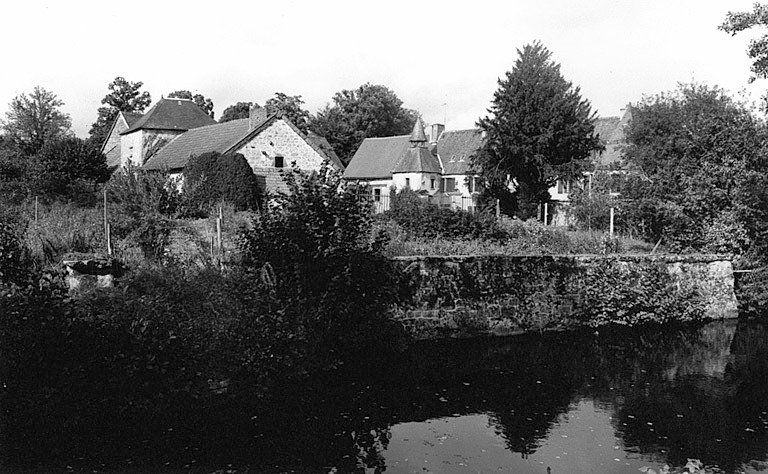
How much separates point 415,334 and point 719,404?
661 cm

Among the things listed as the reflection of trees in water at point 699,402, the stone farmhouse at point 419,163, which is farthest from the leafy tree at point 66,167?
the reflection of trees in water at point 699,402

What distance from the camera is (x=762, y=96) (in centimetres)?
2378

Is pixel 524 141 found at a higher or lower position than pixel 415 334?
higher

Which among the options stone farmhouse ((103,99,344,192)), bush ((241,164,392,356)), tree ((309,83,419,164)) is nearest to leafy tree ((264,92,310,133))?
tree ((309,83,419,164))

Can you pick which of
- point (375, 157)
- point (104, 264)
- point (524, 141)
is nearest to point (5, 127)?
point (375, 157)

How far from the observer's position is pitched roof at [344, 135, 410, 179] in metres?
51.9

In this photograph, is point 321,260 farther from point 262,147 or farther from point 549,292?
point 262,147

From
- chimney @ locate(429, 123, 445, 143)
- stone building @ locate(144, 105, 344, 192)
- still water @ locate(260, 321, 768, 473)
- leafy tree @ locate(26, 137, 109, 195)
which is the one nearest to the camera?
still water @ locate(260, 321, 768, 473)

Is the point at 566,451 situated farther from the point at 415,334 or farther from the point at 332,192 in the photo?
the point at 415,334

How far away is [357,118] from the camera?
68375 millimetres

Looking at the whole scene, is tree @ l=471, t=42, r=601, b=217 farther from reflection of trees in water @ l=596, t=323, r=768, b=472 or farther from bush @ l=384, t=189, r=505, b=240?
reflection of trees in water @ l=596, t=323, r=768, b=472

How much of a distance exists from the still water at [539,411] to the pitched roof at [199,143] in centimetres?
1993

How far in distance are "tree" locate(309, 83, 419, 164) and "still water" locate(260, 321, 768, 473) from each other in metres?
53.8

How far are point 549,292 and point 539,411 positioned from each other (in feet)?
23.6
